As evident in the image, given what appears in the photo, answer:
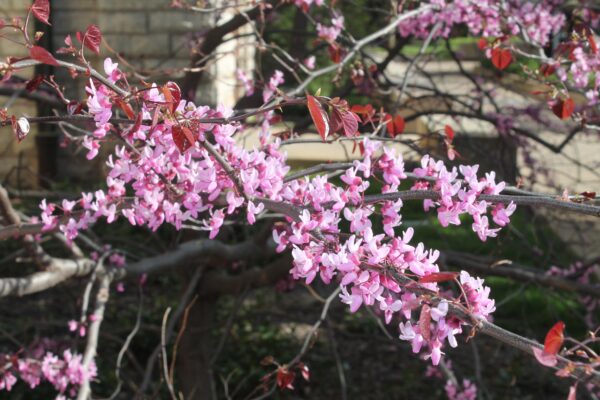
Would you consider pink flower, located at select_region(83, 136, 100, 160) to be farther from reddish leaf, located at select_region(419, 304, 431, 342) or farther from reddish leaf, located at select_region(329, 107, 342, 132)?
reddish leaf, located at select_region(419, 304, 431, 342)

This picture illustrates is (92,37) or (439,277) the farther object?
(92,37)

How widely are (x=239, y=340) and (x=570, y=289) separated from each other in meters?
2.52

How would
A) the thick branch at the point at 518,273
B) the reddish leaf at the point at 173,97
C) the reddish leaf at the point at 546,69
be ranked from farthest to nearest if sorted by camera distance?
the thick branch at the point at 518,273, the reddish leaf at the point at 546,69, the reddish leaf at the point at 173,97

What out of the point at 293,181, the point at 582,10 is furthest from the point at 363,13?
the point at 293,181

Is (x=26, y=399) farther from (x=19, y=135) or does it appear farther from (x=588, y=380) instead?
(x=588, y=380)

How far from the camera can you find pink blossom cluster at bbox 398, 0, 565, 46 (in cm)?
358

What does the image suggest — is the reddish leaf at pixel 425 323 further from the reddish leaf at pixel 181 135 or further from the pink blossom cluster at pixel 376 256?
the reddish leaf at pixel 181 135

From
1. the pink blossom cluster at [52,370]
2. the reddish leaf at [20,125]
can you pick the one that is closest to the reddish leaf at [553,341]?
the reddish leaf at [20,125]

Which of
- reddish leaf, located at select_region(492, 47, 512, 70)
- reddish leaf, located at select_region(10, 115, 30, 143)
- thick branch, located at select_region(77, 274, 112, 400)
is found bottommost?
thick branch, located at select_region(77, 274, 112, 400)

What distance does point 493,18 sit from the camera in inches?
144

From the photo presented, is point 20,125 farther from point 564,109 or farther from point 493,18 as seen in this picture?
point 493,18

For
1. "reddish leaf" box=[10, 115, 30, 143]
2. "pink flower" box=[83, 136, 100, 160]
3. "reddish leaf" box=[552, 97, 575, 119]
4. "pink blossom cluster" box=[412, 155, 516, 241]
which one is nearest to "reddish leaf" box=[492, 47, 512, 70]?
"reddish leaf" box=[552, 97, 575, 119]

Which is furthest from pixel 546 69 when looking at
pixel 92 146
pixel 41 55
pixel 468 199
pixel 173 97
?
pixel 41 55

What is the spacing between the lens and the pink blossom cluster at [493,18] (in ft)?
11.8
